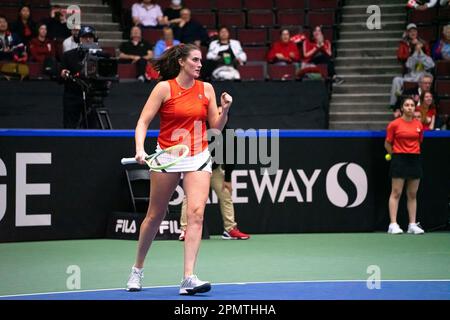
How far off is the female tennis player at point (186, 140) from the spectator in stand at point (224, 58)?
8801 millimetres

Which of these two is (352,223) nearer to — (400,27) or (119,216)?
(119,216)

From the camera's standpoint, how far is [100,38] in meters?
19.3

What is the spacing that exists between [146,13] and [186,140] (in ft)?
36.9

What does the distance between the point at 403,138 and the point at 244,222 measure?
261cm

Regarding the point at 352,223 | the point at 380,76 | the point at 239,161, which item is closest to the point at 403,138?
the point at 352,223

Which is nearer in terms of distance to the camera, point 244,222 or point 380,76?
point 244,222

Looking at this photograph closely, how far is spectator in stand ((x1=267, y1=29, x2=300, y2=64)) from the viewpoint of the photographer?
1855cm

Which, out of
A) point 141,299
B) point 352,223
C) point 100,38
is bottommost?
point 352,223

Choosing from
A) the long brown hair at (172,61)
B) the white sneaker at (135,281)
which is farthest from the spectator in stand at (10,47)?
the white sneaker at (135,281)

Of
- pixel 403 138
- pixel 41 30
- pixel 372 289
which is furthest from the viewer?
pixel 41 30

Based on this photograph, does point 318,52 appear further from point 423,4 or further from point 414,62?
point 423,4

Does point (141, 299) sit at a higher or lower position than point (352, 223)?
higher

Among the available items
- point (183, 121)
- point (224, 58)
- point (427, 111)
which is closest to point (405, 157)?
point (427, 111)
